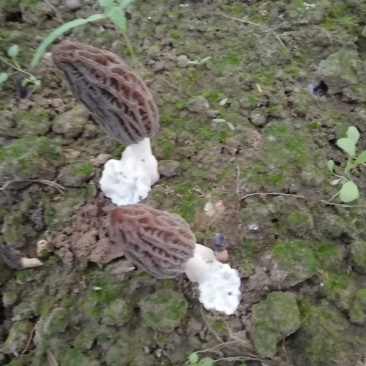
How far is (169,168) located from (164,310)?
0.63 metres

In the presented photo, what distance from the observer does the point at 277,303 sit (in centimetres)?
195

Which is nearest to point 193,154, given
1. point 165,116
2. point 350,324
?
point 165,116

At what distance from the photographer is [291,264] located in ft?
6.66

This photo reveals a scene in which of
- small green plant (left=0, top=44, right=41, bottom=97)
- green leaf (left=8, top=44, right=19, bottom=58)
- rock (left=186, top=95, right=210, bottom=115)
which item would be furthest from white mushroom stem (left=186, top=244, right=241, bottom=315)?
green leaf (left=8, top=44, right=19, bottom=58)

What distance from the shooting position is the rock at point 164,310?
1.95 meters

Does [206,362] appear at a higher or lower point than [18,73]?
lower

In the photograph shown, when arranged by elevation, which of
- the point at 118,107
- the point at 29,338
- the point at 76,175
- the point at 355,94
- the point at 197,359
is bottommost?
the point at 29,338

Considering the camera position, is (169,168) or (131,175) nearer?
(131,175)

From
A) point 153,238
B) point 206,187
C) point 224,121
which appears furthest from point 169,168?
point 153,238

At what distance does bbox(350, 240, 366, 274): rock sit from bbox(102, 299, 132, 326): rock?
35.6 inches

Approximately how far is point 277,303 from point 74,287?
80 cm

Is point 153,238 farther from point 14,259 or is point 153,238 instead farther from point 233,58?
point 233,58

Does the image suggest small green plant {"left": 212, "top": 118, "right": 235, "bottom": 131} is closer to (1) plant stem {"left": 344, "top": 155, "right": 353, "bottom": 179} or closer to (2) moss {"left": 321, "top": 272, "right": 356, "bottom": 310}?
(1) plant stem {"left": 344, "top": 155, "right": 353, "bottom": 179}

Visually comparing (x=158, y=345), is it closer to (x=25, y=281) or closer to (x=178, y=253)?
(x=178, y=253)
